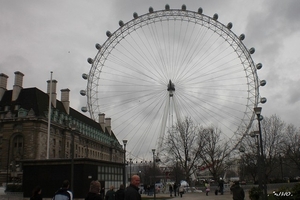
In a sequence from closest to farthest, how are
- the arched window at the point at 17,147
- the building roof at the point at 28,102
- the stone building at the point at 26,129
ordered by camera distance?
the stone building at the point at 26,129 → the arched window at the point at 17,147 → the building roof at the point at 28,102

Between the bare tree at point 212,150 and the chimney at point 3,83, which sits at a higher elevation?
the chimney at point 3,83

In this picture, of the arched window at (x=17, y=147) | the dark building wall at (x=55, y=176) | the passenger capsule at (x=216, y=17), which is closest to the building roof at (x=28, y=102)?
the arched window at (x=17, y=147)

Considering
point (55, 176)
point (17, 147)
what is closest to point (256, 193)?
point (55, 176)

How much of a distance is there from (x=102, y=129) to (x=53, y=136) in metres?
46.0

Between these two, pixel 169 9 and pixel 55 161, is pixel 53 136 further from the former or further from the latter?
pixel 169 9

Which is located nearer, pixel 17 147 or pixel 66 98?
pixel 17 147

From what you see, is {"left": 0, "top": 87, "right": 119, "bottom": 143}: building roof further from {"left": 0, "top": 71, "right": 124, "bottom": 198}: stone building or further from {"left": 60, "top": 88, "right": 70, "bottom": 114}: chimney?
{"left": 60, "top": 88, "right": 70, "bottom": 114}: chimney

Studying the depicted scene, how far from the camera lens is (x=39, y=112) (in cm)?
7331

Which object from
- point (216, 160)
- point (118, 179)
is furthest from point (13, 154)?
point (216, 160)

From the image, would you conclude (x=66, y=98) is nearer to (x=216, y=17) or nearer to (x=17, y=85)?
(x=17, y=85)

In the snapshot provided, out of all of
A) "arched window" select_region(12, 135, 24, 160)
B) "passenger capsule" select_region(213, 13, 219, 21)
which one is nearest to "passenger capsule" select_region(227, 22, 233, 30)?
"passenger capsule" select_region(213, 13, 219, 21)

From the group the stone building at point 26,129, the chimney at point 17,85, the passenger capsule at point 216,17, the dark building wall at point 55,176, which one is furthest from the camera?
the chimney at point 17,85

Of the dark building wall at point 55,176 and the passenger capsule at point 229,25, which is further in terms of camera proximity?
the passenger capsule at point 229,25

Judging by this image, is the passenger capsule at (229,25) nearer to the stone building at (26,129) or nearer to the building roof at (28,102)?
the stone building at (26,129)
